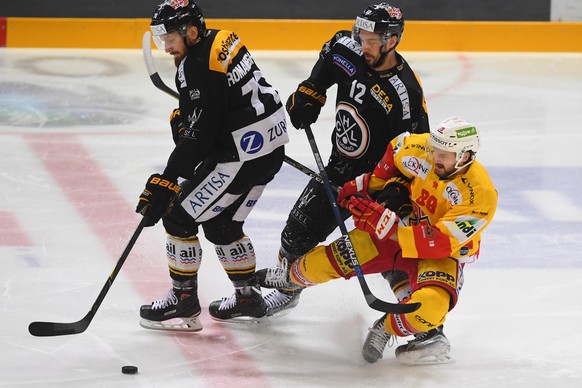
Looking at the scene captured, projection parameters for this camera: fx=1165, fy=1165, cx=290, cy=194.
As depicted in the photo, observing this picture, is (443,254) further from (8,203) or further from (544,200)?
(8,203)

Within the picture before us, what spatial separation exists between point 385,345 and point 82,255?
144 centimetres

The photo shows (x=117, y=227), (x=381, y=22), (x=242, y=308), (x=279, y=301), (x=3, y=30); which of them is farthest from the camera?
(x=3, y=30)

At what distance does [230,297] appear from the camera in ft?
13.7

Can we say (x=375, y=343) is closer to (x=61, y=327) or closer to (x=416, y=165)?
(x=416, y=165)

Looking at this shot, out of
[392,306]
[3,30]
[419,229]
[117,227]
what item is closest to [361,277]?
[392,306]

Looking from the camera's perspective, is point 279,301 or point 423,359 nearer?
point 423,359

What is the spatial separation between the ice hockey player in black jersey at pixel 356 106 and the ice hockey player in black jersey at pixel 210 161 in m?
0.20

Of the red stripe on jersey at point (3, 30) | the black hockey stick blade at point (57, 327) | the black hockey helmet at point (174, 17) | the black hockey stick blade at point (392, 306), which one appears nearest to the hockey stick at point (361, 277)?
the black hockey stick blade at point (392, 306)

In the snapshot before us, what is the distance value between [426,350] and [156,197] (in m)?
1.01

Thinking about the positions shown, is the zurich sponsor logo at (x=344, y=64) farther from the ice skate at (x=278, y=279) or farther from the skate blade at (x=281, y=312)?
the skate blade at (x=281, y=312)

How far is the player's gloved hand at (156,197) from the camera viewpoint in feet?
12.2

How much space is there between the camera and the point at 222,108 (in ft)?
12.5

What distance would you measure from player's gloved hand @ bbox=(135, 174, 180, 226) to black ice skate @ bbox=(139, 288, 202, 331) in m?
0.41

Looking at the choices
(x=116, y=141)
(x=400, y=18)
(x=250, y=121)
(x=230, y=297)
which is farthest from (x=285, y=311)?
(x=116, y=141)
